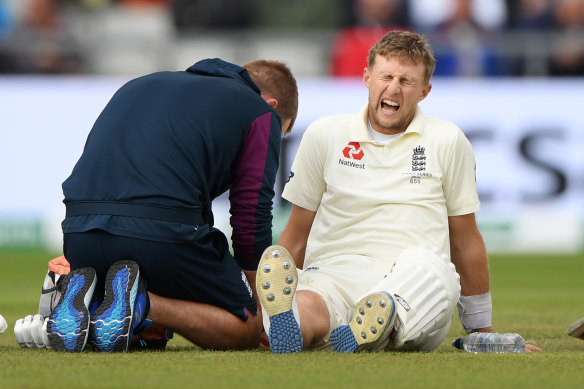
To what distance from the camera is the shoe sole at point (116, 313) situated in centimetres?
434

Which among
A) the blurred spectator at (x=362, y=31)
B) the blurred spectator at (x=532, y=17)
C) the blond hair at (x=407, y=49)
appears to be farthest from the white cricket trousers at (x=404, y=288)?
the blurred spectator at (x=532, y=17)

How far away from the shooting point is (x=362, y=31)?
1366 centimetres

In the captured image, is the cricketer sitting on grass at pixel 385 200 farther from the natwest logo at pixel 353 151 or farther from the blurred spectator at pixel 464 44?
the blurred spectator at pixel 464 44

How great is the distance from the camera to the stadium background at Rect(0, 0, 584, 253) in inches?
515

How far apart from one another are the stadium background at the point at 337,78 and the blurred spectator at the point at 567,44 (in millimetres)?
15

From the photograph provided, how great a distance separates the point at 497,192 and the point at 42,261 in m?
5.19

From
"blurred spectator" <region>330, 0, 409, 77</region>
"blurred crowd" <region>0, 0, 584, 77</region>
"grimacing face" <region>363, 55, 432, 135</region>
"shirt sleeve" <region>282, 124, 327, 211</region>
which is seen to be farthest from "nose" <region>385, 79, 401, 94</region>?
"blurred crowd" <region>0, 0, 584, 77</region>

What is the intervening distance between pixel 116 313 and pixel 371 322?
965mm

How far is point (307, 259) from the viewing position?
523 cm

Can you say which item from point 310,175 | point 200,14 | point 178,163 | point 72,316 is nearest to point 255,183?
point 178,163

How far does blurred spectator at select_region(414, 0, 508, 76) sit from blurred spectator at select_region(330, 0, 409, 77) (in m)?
0.51

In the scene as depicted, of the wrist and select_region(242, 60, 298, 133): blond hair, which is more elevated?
select_region(242, 60, 298, 133): blond hair

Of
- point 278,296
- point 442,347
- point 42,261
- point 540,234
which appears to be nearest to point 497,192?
point 540,234

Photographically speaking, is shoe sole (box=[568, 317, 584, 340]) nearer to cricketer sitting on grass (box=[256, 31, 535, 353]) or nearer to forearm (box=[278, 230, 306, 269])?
cricketer sitting on grass (box=[256, 31, 535, 353])
